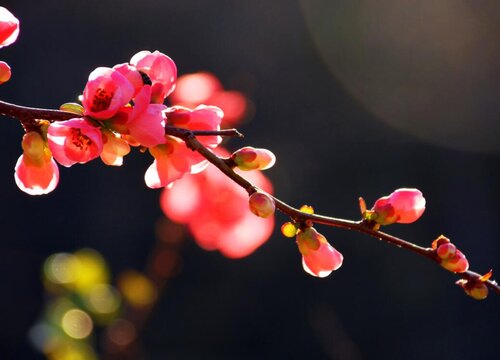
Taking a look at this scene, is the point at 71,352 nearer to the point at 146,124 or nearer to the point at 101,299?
the point at 101,299

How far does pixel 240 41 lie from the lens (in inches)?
118

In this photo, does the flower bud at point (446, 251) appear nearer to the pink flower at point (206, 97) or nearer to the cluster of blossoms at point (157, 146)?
the cluster of blossoms at point (157, 146)

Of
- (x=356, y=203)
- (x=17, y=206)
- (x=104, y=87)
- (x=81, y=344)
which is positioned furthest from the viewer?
(x=356, y=203)

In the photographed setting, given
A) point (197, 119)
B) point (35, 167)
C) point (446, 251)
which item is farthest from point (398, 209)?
point (35, 167)

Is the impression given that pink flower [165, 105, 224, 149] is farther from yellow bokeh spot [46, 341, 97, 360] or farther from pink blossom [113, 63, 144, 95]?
yellow bokeh spot [46, 341, 97, 360]

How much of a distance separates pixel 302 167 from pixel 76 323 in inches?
61.3

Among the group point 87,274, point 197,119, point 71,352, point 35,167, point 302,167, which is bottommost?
point 71,352

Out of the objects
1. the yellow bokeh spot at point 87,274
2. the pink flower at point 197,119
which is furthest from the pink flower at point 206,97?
the pink flower at point 197,119

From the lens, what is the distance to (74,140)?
539 millimetres

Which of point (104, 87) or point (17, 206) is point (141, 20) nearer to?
point (17, 206)

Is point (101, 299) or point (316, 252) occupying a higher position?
point (316, 252)

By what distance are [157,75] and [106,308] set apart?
3.25ft

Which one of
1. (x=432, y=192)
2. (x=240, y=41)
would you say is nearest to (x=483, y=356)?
(x=432, y=192)

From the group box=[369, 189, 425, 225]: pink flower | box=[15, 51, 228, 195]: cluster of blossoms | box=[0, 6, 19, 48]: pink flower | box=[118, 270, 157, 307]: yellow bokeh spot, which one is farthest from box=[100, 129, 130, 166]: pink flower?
box=[118, 270, 157, 307]: yellow bokeh spot
